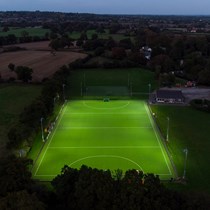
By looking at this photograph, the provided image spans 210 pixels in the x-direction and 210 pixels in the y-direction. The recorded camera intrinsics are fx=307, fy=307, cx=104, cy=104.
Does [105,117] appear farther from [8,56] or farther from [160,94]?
[8,56]

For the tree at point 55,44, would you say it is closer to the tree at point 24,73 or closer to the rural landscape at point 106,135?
the rural landscape at point 106,135

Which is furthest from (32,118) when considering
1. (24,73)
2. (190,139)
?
(24,73)

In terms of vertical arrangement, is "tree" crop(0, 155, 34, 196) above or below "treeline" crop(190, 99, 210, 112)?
above

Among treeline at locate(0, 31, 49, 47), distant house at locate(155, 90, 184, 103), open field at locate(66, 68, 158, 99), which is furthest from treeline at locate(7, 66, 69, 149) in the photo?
treeline at locate(0, 31, 49, 47)

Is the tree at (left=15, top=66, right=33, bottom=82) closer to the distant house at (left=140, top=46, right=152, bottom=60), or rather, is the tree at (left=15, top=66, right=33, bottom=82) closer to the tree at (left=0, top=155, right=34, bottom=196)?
the distant house at (left=140, top=46, right=152, bottom=60)

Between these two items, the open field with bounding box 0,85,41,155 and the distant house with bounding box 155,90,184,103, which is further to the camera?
the distant house with bounding box 155,90,184,103

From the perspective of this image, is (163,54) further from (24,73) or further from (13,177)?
(13,177)

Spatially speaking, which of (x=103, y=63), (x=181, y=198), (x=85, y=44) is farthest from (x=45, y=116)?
(x=85, y=44)
